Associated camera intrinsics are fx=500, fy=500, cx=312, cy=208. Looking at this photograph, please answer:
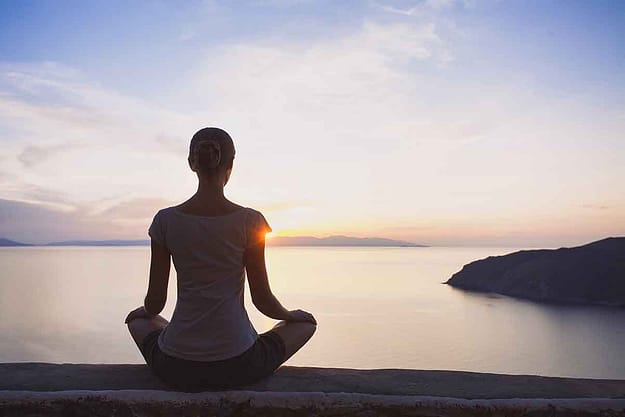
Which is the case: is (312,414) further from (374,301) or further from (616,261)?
(616,261)

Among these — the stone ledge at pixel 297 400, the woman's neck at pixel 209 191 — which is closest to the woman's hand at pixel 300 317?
the stone ledge at pixel 297 400

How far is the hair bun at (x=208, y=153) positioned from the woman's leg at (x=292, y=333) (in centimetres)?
109

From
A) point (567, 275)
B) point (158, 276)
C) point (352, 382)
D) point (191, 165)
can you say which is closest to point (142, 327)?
point (158, 276)

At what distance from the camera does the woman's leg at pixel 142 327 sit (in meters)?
3.06

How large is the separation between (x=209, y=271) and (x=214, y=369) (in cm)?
52

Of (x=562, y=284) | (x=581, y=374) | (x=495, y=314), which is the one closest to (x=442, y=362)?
(x=581, y=374)

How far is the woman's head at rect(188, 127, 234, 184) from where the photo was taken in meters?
2.70

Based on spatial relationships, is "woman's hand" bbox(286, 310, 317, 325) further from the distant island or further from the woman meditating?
the distant island

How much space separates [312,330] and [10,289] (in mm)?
113488

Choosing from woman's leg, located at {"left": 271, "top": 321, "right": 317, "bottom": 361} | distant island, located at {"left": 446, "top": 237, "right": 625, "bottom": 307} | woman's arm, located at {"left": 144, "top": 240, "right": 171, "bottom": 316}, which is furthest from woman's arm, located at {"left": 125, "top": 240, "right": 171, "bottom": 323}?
distant island, located at {"left": 446, "top": 237, "right": 625, "bottom": 307}

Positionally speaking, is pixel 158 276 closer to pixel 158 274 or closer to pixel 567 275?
pixel 158 274

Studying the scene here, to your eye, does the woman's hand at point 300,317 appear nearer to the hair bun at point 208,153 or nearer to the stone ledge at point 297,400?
the stone ledge at point 297,400

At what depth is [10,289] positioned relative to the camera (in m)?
98.6

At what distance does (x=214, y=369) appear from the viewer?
2.65 m
